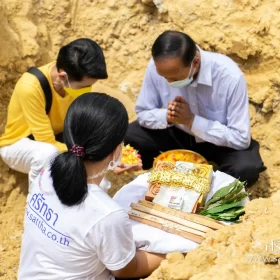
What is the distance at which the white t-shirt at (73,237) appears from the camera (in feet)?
7.67

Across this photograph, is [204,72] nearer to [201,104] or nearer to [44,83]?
[201,104]

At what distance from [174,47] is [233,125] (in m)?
0.89

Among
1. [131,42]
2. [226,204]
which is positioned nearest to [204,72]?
[226,204]

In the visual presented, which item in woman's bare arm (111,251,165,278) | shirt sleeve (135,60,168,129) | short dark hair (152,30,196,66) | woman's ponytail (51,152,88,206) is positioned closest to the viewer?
woman's ponytail (51,152,88,206)

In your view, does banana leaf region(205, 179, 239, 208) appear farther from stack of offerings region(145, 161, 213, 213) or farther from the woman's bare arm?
the woman's bare arm

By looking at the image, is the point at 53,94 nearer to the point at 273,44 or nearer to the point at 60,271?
the point at 60,271

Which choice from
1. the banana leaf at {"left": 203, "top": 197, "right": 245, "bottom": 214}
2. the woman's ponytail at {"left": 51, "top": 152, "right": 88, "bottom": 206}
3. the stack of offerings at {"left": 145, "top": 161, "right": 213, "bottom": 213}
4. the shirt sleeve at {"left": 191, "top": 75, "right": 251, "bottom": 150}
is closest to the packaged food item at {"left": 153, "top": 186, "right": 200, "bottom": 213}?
the stack of offerings at {"left": 145, "top": 161, "right": 213, "bottom": 213}

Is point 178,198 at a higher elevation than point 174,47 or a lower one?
lower

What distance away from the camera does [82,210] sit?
235 centimetres

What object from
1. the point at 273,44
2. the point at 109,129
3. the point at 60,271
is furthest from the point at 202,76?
the point at 60,271

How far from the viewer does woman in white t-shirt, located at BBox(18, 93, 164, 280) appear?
232cm

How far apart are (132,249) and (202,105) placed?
205cm

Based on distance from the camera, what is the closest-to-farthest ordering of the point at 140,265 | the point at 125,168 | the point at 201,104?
the point at 140,265
the point at 125,168
the point at 201,104

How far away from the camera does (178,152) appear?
4.07 metres
